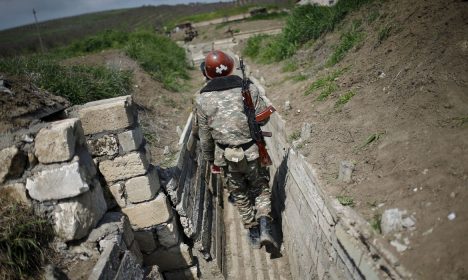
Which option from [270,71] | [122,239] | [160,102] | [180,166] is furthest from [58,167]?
[270,71]

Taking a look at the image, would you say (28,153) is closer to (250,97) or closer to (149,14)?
(250,97)

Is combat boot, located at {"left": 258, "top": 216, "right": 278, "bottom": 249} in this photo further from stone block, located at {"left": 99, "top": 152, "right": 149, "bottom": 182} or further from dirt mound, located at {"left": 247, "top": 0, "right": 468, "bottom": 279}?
stone block, located at {"left": 99, "top": 152, "right": 149, "bottom": 182}

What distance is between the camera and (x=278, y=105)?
271 inches

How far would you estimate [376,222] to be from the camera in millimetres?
2486

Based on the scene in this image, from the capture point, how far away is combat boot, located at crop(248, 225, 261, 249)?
4824 mm

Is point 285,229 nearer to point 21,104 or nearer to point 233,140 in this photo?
point 233,140

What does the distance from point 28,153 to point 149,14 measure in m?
74.5

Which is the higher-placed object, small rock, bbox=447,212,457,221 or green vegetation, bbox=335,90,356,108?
green vegetation, bbox=335,90,356,108

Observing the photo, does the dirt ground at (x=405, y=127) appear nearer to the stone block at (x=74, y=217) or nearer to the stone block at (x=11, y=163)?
the stone block at (x=74, y=217)

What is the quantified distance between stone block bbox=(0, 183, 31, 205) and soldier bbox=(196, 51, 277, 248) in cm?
241

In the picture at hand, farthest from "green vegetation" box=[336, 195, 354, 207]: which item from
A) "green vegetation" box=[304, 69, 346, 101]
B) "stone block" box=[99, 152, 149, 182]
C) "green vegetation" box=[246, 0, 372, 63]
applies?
"green vegetation" box=[246, 0, 372, 63]

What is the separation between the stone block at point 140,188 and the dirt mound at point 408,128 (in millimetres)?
1988

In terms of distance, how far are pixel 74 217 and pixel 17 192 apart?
1.55 ft

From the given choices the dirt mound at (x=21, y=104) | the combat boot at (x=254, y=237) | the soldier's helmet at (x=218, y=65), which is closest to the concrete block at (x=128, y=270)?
the dirt mound at (x=21, y=104)
